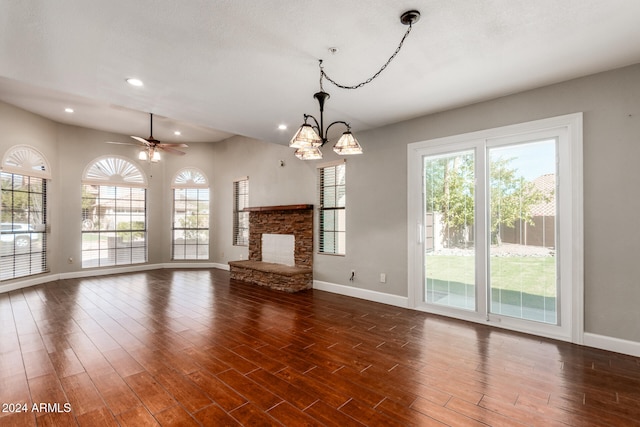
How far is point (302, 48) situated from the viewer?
252 cm

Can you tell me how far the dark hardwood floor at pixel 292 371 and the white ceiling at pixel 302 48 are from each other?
8.83 feet

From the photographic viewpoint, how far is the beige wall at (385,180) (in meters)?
2.89

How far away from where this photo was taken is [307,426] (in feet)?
6.02

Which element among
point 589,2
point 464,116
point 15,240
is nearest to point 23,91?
point 15,240

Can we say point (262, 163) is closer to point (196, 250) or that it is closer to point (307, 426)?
point (196, 250)

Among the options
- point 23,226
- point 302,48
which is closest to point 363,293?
point 302,48

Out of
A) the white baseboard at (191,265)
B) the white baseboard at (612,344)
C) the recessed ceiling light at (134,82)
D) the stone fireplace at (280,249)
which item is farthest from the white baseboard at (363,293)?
the recessed ceiling light at (134,82)

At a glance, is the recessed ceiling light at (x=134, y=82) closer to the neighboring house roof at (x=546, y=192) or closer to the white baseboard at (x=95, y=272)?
the neighboring house roof at (x=546, y=192)

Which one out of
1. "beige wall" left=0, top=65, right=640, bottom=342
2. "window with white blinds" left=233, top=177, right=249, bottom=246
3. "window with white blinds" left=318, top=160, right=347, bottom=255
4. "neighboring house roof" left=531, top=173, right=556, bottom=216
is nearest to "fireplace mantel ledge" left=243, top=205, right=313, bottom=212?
"beige wall" left=0, top=65, right=640, bottom=342

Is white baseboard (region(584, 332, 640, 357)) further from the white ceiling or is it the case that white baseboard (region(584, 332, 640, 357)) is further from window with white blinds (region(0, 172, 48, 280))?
window with white blinds (region(0, 172, 48, 280))

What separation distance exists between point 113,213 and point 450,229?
7.32 m

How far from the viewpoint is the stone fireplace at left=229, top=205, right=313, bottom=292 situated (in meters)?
5.47

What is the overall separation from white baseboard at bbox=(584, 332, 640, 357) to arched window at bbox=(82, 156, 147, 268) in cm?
842

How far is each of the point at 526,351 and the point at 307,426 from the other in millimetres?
2342
